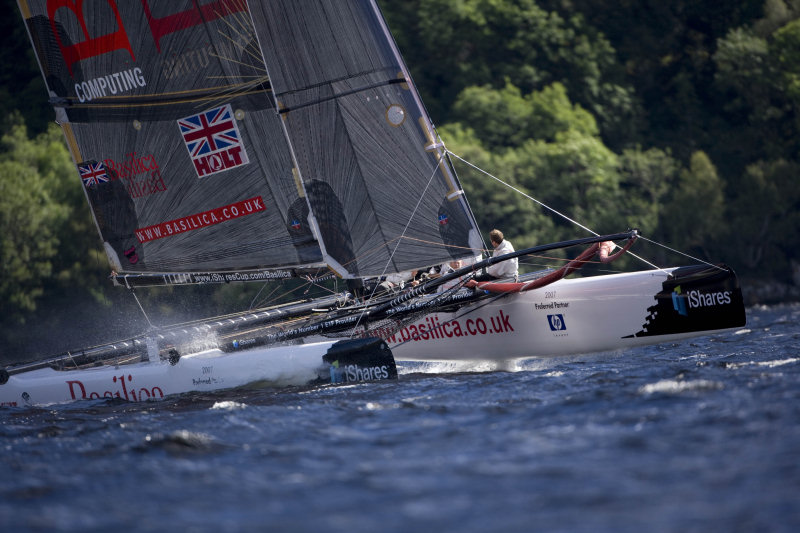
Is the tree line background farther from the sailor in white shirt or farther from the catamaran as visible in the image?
the sailor in white shirt

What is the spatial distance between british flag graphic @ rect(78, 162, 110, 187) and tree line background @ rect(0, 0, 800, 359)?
12393 millimetres

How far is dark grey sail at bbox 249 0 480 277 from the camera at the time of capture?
12344 mm

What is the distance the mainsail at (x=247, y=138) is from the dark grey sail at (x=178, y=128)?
0.02 metres

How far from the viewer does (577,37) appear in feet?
132

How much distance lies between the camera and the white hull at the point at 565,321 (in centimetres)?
1157

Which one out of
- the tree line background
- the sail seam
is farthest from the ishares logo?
the tree line background

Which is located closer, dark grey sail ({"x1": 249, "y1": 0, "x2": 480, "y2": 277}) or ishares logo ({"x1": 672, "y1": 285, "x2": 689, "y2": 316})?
ishares logo ({"x1": 672, "y1": 285, "x2": 689, "y2": 316})

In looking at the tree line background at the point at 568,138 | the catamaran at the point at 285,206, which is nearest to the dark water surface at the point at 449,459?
the catamaran at the point at 285,206

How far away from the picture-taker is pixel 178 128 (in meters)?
13.4

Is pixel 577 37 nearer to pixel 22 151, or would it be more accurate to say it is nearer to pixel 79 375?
pixel 22 151

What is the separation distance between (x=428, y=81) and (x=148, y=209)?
27393 millimetres

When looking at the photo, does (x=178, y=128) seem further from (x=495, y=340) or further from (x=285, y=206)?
(x=495, y=340)

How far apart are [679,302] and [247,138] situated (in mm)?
6017

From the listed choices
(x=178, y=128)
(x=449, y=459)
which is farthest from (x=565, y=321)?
(x=178, y=128)
